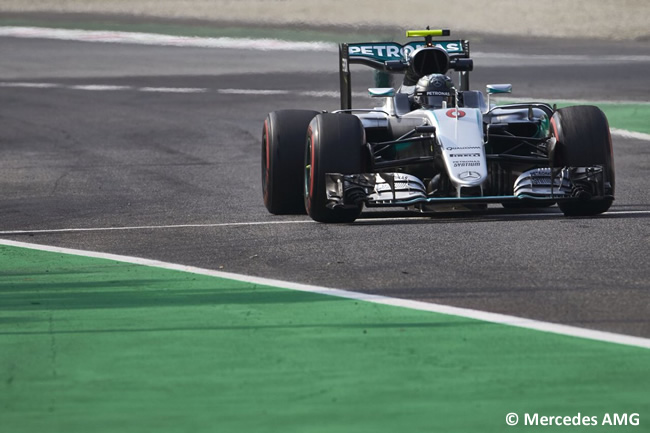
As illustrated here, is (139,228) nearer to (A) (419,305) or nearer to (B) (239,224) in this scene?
(B) (239,224)

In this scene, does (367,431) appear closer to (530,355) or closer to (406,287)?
(530,355)

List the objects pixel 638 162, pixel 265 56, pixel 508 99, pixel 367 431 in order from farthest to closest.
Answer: pixel 265 56 → pixel 508 99 → pixel 638 162 → pixel 367 431

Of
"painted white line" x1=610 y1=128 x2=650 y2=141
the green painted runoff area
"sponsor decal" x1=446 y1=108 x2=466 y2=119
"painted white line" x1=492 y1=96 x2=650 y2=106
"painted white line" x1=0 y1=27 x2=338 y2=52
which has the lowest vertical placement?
"painted white line" x1=0 y1=27 x2=338 y2=52

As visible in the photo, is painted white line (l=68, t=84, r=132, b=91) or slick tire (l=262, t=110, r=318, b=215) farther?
painted white line (l=68, t=84, r=132, b=91)

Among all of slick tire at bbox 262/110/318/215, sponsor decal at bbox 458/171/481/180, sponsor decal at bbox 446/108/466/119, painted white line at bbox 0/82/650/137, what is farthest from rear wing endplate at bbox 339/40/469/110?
painted white line at bbox 0/82/650/137

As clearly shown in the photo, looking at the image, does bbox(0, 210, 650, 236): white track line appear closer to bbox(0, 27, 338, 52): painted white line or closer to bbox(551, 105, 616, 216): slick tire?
bbox(551, 105, 616, 216): slick tire

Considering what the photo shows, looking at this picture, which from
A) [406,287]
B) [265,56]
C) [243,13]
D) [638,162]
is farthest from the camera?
[243,13]

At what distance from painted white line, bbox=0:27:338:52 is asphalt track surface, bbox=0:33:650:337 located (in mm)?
372

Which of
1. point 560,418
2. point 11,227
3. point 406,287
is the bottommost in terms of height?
point 11,227

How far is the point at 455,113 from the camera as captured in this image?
452 inches

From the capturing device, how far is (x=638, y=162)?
1728cm

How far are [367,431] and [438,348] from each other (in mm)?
1380

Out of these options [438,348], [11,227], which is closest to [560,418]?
[438,348]

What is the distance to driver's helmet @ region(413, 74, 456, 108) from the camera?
1217 centimetres
